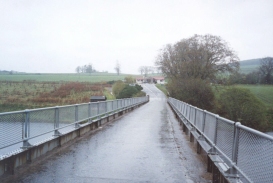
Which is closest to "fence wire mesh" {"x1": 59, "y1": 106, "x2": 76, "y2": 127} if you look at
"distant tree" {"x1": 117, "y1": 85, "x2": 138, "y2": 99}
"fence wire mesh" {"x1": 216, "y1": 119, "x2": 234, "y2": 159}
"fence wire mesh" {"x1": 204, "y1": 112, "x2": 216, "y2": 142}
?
"fence wire mesh" {"x1": 204, "y1": 112, "x2": 216, "y2": 142}

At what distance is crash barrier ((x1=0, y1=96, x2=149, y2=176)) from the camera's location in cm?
633

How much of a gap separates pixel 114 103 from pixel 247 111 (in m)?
23.2

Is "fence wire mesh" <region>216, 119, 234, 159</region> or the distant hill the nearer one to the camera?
"fence wire mesh" <region>216, 119, 234, 159</region>

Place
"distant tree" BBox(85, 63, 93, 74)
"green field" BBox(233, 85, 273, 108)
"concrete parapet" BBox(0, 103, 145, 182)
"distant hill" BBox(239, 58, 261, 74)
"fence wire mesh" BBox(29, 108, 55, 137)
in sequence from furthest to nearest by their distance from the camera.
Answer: "distant tree" BBox(85, 63, 93, 74), "distant hill" BBox(239, 58, 261, 74), "green field" BBox(233, 85, 273, 108), "fence wire mesh" BBox(29, 108, 55, 137), "concrete parapet" BBox(0, 103, 145, 182)

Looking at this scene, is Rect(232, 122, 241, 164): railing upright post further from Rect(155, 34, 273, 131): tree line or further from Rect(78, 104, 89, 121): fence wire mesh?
Rect(155, 34, 273, 131): tree line

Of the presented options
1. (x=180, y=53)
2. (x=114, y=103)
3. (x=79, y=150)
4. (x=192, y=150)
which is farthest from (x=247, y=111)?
(x=79, y=150)

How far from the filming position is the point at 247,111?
37.0m

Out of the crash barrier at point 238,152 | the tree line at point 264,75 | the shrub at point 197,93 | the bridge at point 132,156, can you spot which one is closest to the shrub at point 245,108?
the shrub at point 197,93

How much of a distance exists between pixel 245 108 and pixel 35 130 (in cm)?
3400

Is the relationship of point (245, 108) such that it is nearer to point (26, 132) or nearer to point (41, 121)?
point (41, 121)

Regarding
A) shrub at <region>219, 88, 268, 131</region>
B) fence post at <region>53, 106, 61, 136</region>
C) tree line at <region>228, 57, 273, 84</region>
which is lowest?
shrub at <region>219, 88, 268, 131</region>

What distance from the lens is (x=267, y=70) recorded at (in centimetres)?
5928

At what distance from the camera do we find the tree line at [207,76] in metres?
38.2

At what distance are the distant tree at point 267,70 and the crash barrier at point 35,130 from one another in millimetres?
50825
